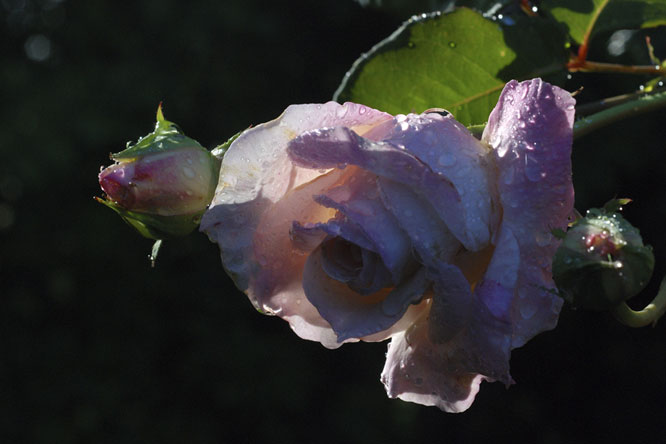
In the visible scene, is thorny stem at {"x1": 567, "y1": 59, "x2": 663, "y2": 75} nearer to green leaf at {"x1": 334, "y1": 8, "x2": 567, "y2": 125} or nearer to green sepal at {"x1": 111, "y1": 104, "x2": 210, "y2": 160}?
green leaf at {"x1": 334, "y1": 8, "x2": 567, "y2": 125}

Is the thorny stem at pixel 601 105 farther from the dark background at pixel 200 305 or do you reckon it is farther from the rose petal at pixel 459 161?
the dark background at pixel 200 305

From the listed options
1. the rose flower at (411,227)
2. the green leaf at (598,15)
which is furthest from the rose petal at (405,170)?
the green leaf at (598,15)

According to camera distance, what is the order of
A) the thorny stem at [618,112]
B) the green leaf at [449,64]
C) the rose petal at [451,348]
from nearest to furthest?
the rose petal at [451,348], the thorny stem at [618,112], the green leaf at [449,64]

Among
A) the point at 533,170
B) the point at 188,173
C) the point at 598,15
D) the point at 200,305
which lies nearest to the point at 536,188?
the point at 533,170

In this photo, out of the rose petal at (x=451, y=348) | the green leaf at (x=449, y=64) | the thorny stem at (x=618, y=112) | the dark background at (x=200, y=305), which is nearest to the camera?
the rose petal at (x=451, y=348)

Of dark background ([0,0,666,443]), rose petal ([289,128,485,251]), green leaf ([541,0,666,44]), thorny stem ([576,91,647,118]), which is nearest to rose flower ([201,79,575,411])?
rose petal ([289,128,485,251])

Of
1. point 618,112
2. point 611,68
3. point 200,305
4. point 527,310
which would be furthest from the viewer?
point 200,305

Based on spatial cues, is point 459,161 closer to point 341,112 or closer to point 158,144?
point 341,112

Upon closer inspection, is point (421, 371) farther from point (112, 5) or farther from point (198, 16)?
point (112, 5)
